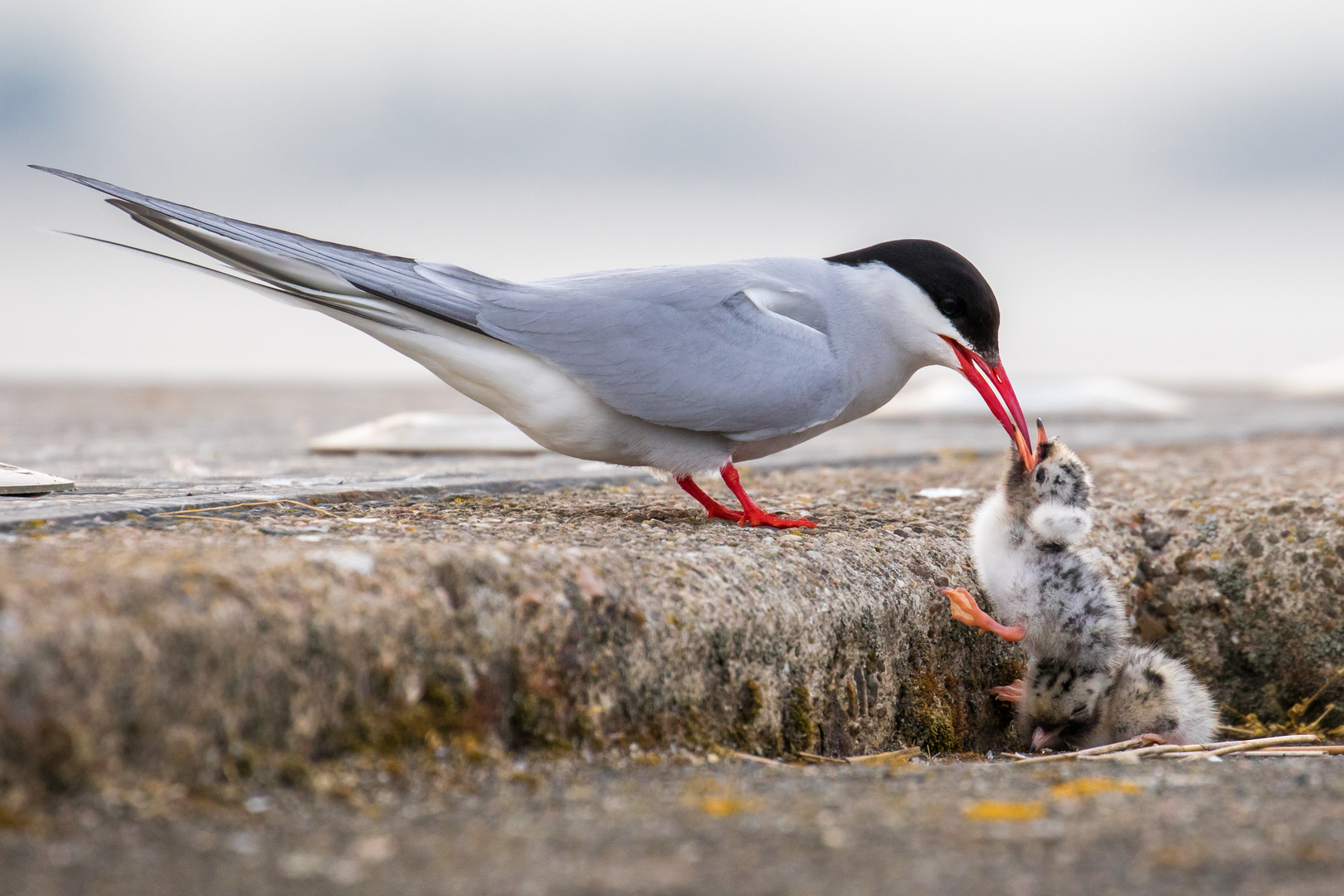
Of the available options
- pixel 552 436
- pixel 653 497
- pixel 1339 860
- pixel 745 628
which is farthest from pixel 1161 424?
pixel 1339 860

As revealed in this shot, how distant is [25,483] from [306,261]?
0.96m

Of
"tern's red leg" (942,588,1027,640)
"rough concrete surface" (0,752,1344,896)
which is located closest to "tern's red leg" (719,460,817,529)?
"tern's red leg" (942,588,1027,640)

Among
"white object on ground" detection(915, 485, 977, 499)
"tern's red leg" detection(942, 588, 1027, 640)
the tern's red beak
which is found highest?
the tern's red beak

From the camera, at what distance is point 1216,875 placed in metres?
1.49

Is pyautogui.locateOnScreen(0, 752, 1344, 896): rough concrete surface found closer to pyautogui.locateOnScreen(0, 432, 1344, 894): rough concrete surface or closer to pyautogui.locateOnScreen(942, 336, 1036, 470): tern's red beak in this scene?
pyautogui.locateOnScreen(0, 432, 1344, 894): rough concrete surface

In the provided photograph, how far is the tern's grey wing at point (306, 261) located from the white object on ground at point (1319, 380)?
13192 mm

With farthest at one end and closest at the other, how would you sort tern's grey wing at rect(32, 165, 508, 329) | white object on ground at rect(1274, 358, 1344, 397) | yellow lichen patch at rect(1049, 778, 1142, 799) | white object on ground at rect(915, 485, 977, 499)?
1. white object on ground at rect(1274, 358, 1344, 397)
2. white object on ground at rect(915, 485, 977, 499)
3. tern's grey wing at rect(32, 165, 508, 329)
4. yellow lichen patch at rect(1049, 778, 1142, 799)

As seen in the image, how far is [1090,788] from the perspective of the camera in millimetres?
1913

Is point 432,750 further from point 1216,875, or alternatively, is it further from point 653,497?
point 653,497

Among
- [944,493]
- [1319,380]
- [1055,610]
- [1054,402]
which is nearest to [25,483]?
[1055,610]

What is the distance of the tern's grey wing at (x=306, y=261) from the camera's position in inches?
112

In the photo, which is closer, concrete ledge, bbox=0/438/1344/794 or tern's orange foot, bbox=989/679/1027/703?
concrete ledge, bbox=0/438/1344/794

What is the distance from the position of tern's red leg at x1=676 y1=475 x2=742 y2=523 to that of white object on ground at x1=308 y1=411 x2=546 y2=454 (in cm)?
223

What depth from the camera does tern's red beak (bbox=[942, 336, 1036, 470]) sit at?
3.60 metres
